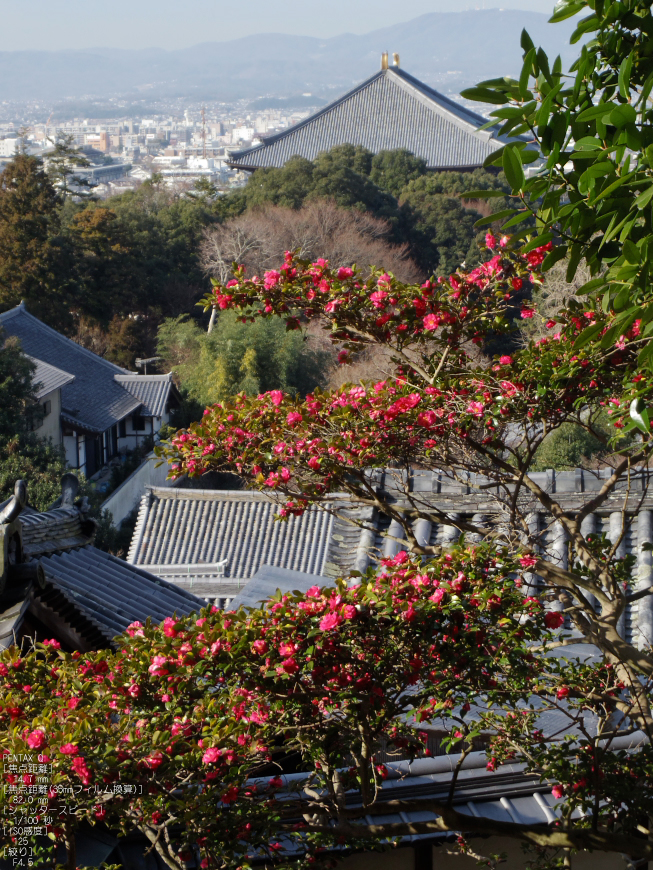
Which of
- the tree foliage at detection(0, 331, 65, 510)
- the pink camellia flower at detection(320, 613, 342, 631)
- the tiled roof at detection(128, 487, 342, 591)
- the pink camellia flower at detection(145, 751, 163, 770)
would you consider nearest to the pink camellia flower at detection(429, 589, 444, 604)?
the pink camellia flower at detection(320, 613, 342, 631)

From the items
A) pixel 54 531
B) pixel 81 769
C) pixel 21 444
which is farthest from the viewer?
pixel 21 444

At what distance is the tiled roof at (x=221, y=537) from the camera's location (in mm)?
11656

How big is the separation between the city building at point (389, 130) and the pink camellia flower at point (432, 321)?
3397cm

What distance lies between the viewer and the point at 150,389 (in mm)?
19625

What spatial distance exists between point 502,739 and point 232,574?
921 centimetres

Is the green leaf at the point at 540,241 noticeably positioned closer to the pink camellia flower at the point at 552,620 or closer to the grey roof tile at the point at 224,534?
the pink camellia flower at the point at 552,620

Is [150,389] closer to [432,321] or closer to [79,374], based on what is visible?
[79,374]

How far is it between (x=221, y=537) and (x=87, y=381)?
28.7 ft

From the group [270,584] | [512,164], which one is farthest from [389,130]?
[512,164]

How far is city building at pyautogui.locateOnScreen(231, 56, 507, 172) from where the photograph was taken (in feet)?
118

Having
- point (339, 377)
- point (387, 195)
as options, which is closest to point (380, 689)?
point (339, 377)

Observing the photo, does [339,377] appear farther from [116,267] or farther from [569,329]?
[569,329]

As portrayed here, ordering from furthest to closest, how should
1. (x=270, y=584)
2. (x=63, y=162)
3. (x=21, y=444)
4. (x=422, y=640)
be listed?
(x=63, y=162) → (x=21, y=444) → (x=270, y=584) → (x=422, y=640)

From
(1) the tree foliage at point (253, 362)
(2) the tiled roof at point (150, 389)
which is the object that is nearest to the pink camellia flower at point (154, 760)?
(1) the tree foliage at point (253, 362)
